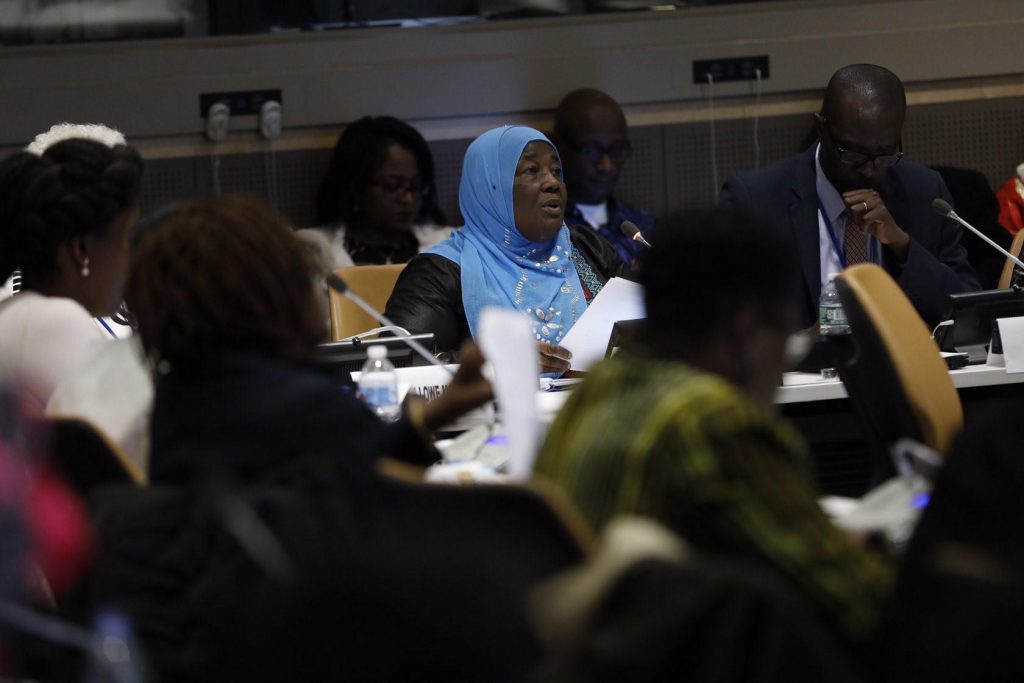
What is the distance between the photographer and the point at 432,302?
368cm

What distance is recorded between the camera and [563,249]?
3.94 metres

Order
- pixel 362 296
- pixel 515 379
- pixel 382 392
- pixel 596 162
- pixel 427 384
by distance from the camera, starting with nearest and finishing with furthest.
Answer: pixel 515 379 → pixel 382 392 → pixel 427 384 → pixel 362 296 → pixel 596 162

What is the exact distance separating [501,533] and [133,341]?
3.76 ft

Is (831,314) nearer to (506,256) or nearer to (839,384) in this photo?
(839,384)

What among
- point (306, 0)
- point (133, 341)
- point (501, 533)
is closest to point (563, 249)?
point (133, 341)

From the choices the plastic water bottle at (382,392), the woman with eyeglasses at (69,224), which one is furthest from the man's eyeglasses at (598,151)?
the woman with eyeglasses at (69,224)

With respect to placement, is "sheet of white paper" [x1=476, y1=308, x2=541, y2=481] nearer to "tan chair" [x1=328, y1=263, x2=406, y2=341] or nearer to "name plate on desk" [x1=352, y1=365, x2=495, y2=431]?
"name plate on desk" [x1=352, y1=365, x2=495, y2=431]

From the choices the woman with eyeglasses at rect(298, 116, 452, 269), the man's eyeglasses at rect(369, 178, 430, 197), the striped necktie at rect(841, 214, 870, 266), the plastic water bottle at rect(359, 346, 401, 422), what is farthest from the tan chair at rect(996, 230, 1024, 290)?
the man's eyeglasses at rect(369, 178, 430, 197)

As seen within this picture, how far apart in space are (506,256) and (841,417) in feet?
3.67

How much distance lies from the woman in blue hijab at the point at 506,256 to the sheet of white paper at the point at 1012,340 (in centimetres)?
116

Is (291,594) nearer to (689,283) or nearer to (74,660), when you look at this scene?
(74,660)

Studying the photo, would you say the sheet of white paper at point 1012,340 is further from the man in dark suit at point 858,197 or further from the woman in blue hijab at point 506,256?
the woman in blue hijab at point 506,256

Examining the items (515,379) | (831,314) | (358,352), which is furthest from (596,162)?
(515,379)

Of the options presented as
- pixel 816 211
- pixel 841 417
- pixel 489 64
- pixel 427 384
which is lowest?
pixel 841 417
